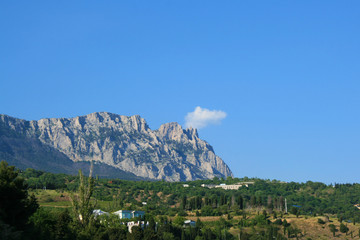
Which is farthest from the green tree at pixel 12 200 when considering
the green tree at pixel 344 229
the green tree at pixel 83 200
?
the green tree at pixel 344 229

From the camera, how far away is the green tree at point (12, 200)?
225ft

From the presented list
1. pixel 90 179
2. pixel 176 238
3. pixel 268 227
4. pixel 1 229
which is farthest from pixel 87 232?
pixel 268 227

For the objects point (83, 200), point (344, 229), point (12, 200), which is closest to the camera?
point (12, 200)

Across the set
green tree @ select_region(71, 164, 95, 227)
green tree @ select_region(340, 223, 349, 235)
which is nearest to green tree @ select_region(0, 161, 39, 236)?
green tree @ select_region(71, 164, 95, 227)

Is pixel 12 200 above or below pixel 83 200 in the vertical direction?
below

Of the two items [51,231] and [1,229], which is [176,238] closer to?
[51,231]

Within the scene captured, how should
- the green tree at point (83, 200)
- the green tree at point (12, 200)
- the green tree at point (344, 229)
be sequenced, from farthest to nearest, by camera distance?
1. the green tree at point (344, 229)
2. the green tree at point (83, 200)
3. the green tree at point (12, 200)

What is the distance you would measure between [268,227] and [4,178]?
472 ft

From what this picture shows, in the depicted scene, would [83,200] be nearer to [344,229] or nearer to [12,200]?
[12,200]

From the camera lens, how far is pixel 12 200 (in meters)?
69.6

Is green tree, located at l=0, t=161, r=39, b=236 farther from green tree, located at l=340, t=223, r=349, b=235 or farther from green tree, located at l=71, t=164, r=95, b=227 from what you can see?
green tree, located at l=340, t=223, r=349, b=235

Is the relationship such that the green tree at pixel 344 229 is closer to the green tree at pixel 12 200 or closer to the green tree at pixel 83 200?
the green tree at pixel 83 200

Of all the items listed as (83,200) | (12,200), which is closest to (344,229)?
(83,200)

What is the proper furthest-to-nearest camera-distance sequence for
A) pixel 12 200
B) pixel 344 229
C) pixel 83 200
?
pixel 344 229, pixel 83 200, pixel 12 200
